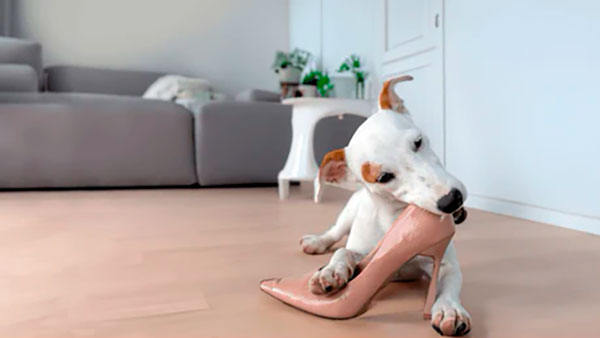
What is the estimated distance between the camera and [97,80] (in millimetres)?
4266

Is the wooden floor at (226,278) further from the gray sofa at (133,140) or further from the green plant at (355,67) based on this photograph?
the green plant at (355,67)

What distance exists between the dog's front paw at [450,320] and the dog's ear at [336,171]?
0.73 ft

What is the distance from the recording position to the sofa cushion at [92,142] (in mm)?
2498

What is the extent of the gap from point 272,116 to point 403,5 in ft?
3.09

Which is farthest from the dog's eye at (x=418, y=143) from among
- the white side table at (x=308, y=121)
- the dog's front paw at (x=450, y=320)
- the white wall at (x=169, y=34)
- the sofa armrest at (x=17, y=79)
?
the white wall at (x=169, y=34)

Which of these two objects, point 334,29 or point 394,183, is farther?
point 334,29

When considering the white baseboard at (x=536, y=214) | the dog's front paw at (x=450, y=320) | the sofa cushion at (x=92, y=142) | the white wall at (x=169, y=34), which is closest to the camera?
the dog's front paw at (x=450, y=320)

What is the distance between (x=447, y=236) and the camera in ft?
2.09

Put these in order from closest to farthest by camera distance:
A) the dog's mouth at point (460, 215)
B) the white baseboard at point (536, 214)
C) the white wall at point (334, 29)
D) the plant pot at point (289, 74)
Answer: the dog's mouth at point (460, 215) → the white baseboard at point (536, 214) → the white wall at point (334, 29) → the plant pot at point (289, 74)

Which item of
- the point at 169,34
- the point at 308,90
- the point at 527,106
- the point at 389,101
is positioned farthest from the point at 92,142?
the point at 169,34

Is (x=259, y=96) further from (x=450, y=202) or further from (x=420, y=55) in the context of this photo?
(x=450, y=202)

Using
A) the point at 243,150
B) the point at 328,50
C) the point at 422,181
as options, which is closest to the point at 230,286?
the point at 422,181

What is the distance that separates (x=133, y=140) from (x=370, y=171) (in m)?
2.24

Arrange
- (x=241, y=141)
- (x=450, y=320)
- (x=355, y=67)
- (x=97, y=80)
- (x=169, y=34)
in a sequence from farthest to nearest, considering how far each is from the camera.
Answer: (x=169, y=34) → (x=97, y=80) → (x=355, y=67) → (x=241, y=141) → (x=450, y=320)
